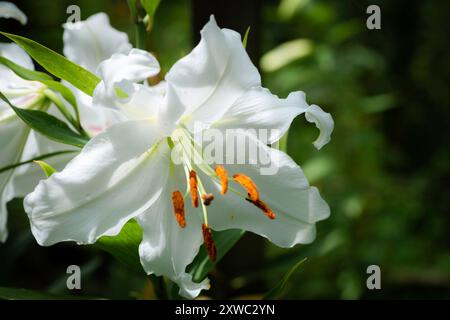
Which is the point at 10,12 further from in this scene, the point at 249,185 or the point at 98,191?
the point at 249,185

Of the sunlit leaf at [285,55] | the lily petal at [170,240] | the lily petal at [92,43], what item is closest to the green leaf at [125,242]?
the lily petal at [170,240]

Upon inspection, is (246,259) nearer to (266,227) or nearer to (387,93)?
(266,227)

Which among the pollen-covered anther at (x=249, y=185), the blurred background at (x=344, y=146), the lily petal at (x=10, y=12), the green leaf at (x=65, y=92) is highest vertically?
the lily petal at (x=10, y=12)

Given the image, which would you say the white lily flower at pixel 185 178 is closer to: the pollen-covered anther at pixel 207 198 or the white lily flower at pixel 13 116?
the pollen-covered anther at pixel 207 198

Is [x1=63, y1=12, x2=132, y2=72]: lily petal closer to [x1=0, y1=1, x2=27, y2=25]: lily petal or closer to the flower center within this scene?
[x1=0, y1=1, x2=27, y2=25]: lily petal

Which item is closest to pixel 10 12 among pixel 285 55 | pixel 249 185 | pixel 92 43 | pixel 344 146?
pixel 92 43

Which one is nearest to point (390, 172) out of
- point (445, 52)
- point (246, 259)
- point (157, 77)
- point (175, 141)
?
point (445, 52)
